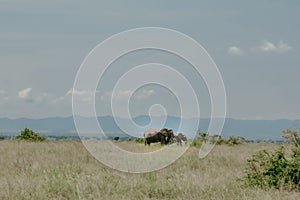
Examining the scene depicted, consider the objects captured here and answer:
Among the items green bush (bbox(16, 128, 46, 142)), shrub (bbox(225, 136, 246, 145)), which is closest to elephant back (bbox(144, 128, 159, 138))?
shrub (bbox(225, 136, 246, 145))

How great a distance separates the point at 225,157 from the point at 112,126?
4.18m

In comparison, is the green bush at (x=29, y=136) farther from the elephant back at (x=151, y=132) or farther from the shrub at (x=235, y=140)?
the shrub at (x=235, y=140)

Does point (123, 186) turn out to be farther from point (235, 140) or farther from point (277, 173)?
point (235, 140)

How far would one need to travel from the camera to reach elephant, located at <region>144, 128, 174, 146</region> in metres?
30.5

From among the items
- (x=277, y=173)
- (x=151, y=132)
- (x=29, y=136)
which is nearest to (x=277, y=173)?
(x=277, y=173)

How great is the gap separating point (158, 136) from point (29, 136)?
25.3 ft

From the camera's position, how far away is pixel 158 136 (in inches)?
1212

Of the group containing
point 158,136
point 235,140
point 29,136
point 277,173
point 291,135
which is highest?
point 235,140

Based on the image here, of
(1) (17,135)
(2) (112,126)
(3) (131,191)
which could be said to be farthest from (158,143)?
(3) (131,191)

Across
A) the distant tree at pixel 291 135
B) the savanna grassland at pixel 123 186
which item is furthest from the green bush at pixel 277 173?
the distant tree at pixel 291 135

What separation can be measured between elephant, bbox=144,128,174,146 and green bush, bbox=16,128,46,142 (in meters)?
6.19

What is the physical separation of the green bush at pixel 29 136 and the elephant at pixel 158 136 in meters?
6.19

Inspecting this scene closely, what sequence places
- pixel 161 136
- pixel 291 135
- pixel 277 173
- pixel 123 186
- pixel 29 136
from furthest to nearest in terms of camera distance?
pixel 29 136, pixel 161 136, pixel 291 135, pixel 277 173, pixel 123 186

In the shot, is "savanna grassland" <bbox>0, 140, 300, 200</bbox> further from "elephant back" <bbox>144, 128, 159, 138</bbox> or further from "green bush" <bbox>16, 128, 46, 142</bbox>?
"green bush" <bbox>16, 128, 46, 142</bbox>
